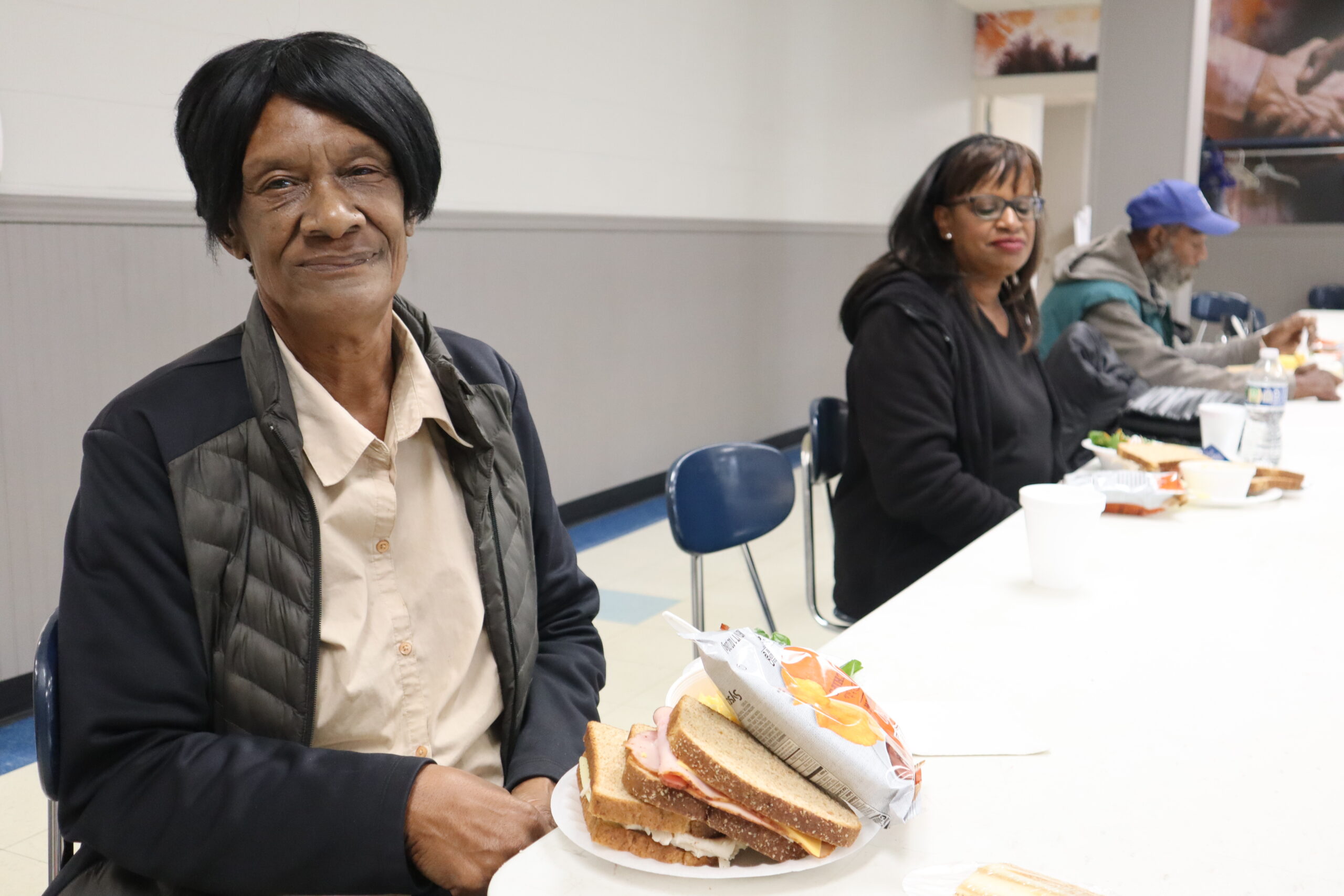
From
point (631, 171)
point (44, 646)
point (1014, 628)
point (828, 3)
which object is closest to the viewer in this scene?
point (44, 646)

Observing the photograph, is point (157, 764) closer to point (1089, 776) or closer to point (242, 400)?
point (242, 400)

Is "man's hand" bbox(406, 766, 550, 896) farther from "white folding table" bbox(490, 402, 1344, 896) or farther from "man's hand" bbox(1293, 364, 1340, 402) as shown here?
"man's hand" bbox(1293, 364, 1340, 402)

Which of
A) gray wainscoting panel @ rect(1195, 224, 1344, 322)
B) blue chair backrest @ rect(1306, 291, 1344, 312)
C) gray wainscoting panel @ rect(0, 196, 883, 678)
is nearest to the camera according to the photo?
gray wainscoting panel @ rect(0, 196, 883, 678)

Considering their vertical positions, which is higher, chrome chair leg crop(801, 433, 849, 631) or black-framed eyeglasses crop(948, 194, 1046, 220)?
black-framed eyeglasses crop(948, 194, 1046, 220)

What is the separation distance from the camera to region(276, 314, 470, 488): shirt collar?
3.76 ft

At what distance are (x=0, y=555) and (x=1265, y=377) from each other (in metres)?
3.02

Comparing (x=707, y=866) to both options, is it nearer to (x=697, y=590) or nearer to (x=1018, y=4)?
(x=697, y=590)

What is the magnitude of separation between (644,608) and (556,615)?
233 centimetres

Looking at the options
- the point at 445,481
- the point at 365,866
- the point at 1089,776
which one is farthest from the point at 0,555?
the point at 1089,776

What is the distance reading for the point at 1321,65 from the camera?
7773mm

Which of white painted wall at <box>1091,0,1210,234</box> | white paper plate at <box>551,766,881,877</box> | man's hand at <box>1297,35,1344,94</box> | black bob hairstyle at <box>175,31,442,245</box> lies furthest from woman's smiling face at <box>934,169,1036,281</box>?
man's hand at <box>1297,35,1344,94</box>

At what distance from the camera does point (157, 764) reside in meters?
1.01

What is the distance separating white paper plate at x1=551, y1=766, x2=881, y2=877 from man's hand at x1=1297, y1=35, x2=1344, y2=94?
863cm

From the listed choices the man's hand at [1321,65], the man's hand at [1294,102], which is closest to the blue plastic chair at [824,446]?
the man's hand at [1294,102]
